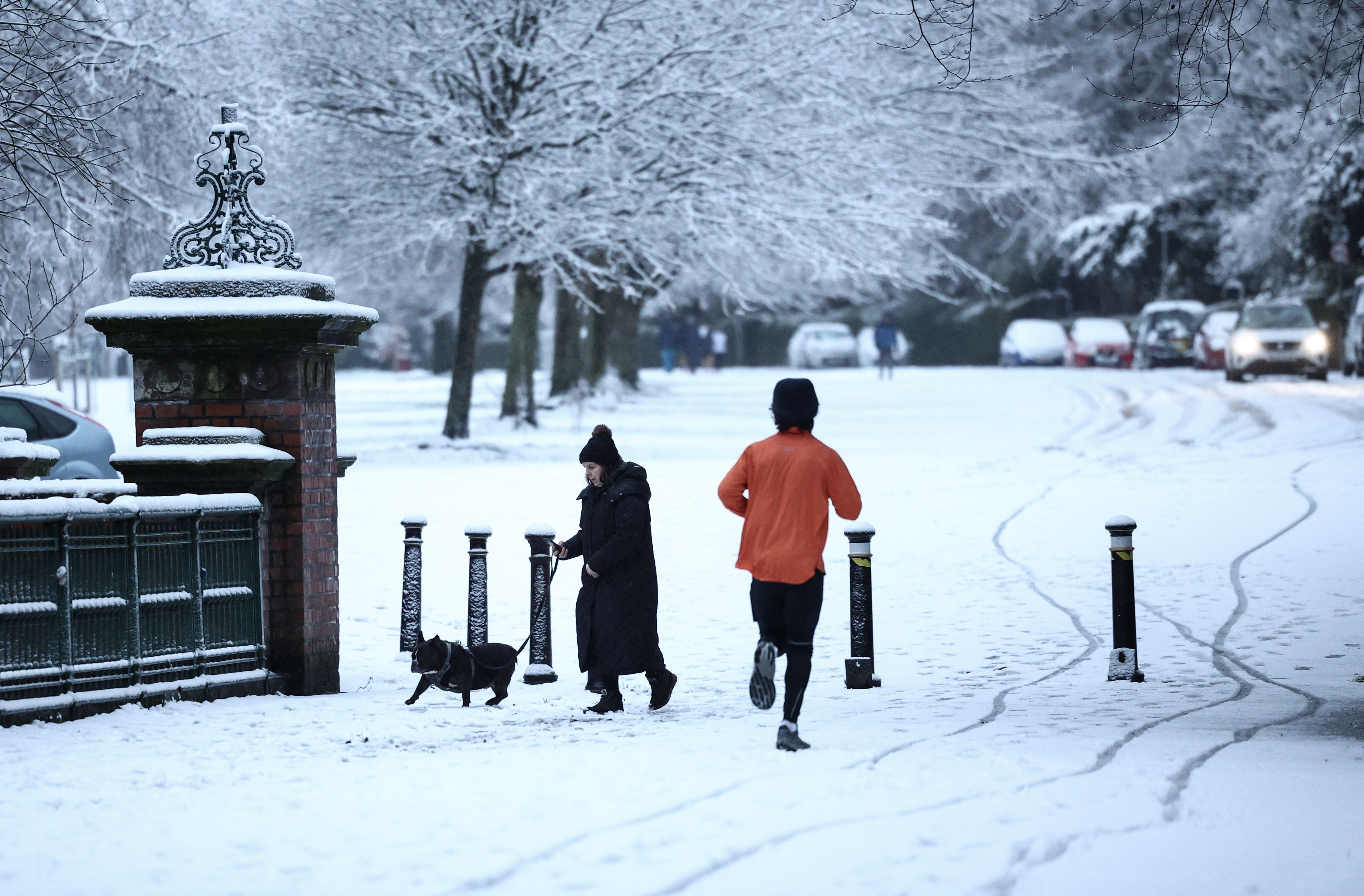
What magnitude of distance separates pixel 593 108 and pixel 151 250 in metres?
5.72

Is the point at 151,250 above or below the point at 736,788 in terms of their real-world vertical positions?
above

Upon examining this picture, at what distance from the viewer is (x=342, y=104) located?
21.5 meters

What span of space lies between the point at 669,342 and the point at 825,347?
5441 millimetres

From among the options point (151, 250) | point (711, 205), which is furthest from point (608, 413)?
point (151, 250)

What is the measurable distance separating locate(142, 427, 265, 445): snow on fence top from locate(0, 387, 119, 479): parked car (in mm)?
7168

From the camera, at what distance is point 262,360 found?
852 centimetres

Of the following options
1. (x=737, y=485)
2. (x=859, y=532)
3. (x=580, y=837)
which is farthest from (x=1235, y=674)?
(x=580, y=837)

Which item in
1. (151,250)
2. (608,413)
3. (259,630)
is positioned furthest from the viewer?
(608,413)

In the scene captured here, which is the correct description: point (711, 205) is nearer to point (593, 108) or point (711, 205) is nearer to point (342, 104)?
point (593, 108)

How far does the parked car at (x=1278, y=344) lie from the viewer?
32000 millimetres

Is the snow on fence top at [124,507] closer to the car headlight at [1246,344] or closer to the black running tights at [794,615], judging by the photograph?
the black running tights at [794,615]

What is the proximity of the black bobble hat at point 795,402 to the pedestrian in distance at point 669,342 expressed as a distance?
46020mm

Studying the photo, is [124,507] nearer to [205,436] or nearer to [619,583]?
[205,436]

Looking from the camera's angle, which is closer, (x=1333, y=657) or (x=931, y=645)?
(x=1333, y=657)
